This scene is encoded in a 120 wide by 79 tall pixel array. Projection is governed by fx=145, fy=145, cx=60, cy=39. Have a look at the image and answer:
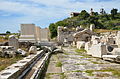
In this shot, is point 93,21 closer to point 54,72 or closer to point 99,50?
point 99,50

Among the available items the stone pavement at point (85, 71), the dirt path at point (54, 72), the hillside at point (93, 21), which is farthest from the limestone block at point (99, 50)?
the hillside at point (93, 21)

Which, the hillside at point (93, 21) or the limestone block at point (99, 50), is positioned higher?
A: the hillside at point (93, 21)

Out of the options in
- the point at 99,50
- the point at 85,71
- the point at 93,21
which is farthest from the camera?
the point at 93,21

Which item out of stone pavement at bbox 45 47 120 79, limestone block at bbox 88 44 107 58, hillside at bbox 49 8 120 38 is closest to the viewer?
stone pavement at bbox 45 47 120 79

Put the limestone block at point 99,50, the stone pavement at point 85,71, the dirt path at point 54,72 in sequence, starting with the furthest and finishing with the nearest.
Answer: the limestone block at point 99,50
the dirt path at point 54,72
the stone pavement at point 85,71

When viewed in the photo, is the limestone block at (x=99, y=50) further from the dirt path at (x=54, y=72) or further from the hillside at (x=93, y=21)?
the hillside at (x=93, y=21)

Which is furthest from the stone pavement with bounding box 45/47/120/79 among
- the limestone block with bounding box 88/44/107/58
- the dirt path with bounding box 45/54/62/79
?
the limestone block with bounding box 88/44/107/58

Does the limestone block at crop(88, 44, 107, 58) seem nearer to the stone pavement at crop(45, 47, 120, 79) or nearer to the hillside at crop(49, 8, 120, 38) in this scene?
the stone pavement at crop(45, 47, 120, 79)

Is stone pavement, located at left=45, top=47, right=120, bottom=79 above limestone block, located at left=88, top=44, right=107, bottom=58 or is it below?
below

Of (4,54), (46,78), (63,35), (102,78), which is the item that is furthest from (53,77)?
(63,35)

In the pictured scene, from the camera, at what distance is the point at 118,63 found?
880 centimetres

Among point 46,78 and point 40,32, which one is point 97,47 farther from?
point 40,32

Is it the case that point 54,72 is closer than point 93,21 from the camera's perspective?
Yes

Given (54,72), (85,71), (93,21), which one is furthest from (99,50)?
(93,21)
